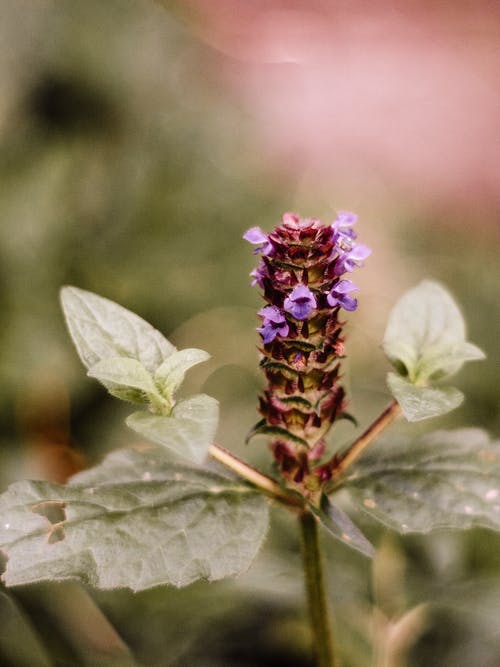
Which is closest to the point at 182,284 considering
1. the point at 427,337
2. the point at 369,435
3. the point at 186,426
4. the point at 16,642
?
the point at 16,642

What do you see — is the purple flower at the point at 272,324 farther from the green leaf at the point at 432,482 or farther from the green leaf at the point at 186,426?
the green leaf at the point at 432,482

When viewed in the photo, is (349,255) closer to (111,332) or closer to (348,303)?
(348,303)

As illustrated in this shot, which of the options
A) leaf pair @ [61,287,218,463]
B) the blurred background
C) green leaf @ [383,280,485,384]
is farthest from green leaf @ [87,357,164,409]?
the blurred background

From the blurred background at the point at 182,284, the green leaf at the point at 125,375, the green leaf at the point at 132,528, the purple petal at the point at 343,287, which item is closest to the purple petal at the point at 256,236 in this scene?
the purple petal at the point at 343,287

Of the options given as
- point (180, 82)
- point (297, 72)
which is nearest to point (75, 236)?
point (180, 82)

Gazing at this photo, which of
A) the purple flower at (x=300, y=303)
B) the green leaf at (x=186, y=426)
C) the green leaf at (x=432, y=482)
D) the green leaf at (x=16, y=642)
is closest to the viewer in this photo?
the green leaf at (x=186, y=426)

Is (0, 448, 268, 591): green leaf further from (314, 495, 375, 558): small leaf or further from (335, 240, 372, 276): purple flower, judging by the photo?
(335, 240, 372, 276): purple flower

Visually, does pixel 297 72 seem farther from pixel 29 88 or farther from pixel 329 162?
pixel 29 88
